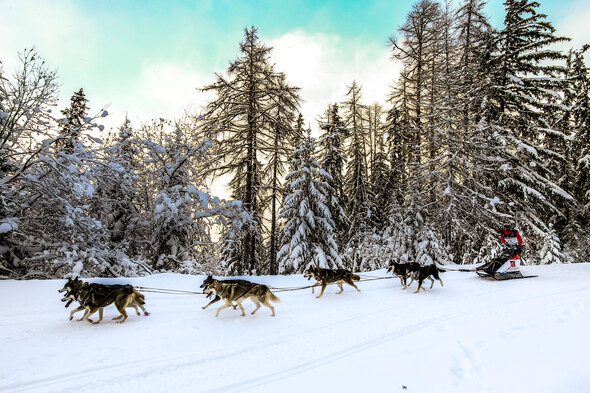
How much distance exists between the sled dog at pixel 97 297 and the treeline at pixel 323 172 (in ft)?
14.4

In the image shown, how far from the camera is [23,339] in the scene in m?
4.04

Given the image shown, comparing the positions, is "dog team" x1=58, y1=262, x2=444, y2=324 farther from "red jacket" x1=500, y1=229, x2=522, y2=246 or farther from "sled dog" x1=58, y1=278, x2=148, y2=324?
"red jacket" x1=500, y1=229, x2=522, y2=246

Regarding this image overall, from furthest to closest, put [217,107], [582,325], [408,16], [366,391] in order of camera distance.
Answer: [408,16] → [217,107] → [582,325] → [366,391]

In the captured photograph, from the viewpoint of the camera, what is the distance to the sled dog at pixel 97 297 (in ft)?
15.0

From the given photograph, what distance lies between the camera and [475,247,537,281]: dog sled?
343 inches

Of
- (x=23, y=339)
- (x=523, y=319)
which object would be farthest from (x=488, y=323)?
(x=23, y=339)

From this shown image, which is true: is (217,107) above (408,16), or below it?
below

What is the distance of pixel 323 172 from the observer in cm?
1534

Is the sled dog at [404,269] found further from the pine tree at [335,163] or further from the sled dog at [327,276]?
the pine tree at [335,163]

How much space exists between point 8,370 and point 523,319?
311 inches

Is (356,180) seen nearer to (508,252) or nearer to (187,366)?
(508,252)

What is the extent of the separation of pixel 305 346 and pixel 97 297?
11.7 feet

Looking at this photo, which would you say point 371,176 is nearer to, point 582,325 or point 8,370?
point 582,325

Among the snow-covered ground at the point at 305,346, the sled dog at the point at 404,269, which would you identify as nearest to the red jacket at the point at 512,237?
the snow-covered ground at the point at 305,346
